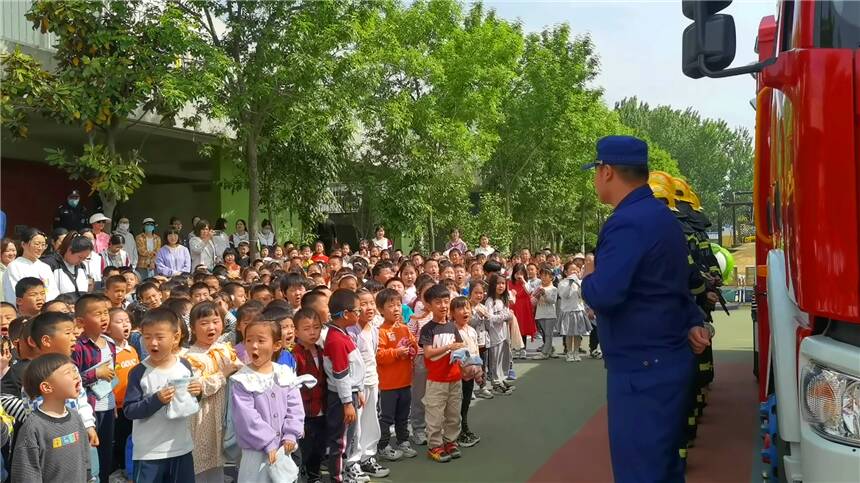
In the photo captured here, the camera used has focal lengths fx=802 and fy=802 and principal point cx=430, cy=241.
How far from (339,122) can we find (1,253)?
752 centimetres

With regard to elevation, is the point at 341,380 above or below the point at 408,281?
below

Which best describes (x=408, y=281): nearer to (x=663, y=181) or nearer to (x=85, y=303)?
(x=663, y=181)

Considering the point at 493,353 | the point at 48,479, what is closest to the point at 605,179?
the point at 48,479

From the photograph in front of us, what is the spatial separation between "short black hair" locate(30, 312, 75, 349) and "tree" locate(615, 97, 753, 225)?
7893 cm

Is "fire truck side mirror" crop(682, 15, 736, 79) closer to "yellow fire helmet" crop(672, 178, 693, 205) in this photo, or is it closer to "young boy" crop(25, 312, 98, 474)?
"young boy" crop(25, 312, 98, 474)

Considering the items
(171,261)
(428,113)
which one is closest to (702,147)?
(428,113)

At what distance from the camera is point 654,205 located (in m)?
3.84

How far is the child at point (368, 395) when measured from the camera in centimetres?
638

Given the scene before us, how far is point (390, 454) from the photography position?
6.86 m

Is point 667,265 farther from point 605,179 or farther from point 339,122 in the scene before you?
point 339,122

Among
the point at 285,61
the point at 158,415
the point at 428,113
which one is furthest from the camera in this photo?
the point at 428,113

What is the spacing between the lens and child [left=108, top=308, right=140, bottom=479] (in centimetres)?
558

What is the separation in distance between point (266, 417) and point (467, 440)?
10.3 feet

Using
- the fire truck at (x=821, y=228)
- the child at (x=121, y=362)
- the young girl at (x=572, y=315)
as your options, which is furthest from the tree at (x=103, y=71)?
the fire truck at (x=821, y=228)
